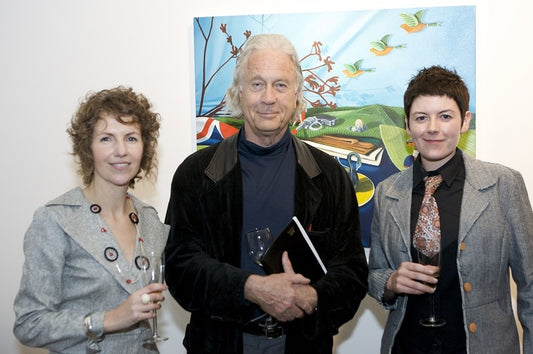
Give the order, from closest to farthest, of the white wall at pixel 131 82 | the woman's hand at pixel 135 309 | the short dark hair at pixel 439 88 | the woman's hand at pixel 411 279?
the woman's hand at pixel 135 309, the woman's hand at pixel 411 279, the short dark hair at pixel 439 88, the white wall at pixel 131 82

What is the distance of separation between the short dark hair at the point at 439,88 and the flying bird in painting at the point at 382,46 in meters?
0.94

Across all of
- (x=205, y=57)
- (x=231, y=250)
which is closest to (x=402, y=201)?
(x=231, y=250)

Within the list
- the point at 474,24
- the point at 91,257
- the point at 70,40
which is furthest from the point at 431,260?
the point at 70,40

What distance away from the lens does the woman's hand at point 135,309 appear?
1.83 meters

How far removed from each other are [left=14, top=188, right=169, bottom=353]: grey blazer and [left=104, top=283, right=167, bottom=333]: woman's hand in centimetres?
4

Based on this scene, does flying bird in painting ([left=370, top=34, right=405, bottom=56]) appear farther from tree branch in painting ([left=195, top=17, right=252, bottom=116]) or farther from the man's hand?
the man's hand

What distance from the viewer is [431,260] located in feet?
6.56

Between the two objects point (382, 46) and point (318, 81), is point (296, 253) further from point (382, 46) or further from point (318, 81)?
point (382, 46)

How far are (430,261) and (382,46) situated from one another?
5.38 feet

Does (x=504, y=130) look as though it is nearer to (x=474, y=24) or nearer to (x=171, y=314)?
(x=474, y=24)

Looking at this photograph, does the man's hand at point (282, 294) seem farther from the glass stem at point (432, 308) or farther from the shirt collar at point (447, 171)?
the shirt collar at point (447, 171)

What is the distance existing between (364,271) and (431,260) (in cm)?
37

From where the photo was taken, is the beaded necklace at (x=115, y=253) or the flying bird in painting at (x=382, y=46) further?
the flying bird in painting at (x=382, y=46)

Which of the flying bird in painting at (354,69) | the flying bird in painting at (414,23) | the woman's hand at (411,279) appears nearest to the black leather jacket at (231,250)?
the woman's hand at (411,279)
